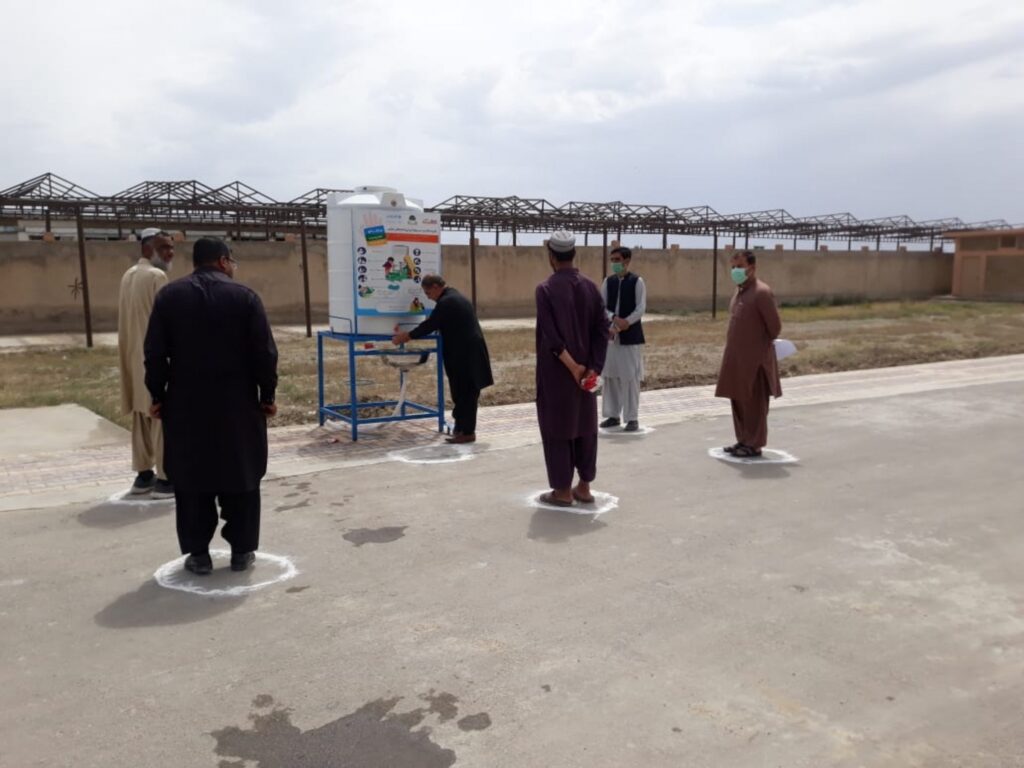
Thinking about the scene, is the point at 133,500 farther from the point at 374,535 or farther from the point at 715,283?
the point at 715,283

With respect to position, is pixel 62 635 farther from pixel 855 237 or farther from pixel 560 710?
pixel 855 237

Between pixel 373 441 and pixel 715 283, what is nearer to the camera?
pixel 373 441

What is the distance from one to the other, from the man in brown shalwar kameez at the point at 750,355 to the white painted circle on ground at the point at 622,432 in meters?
1.29

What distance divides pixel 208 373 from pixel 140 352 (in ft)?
6.90

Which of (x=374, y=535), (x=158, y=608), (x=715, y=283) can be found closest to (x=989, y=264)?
(x=715, y=283)

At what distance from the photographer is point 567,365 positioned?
18.8 feet

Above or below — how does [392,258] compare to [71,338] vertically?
above

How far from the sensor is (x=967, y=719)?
3135mm

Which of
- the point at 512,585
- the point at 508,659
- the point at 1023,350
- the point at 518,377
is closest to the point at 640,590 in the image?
the point at 512,585

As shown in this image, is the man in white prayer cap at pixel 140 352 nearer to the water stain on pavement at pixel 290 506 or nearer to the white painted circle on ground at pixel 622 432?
the water stain on pavement at pixel 290 506

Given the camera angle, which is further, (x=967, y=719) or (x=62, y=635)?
(x=62, y=635)

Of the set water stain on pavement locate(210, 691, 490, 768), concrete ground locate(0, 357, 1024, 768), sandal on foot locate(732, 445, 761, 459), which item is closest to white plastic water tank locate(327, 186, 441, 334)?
concrete ground locate(0, 357, 1024, 768)

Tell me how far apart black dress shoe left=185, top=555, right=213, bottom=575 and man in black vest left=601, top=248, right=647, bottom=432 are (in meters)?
4.90

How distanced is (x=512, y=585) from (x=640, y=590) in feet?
2.18
